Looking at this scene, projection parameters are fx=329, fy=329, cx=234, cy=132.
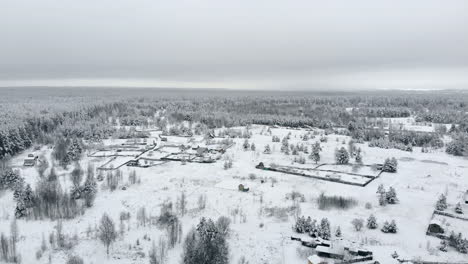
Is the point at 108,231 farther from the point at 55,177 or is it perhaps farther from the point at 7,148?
the point at 7,148

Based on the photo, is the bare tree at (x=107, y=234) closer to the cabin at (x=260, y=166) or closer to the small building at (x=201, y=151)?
the cabin at (x=260, y=166)

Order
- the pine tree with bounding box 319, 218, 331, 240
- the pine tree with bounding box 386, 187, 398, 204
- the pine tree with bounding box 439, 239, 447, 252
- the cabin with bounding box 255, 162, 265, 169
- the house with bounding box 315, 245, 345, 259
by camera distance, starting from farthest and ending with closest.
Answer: the cabin with bounding box 255, 162, 265, 169
the pine tree with bounding box 386, 187, 398, 204
the pine tree with bounding box 319, 218, 331, 240
the pine tree with bounding box 439, 239, 447, 252
the house with bounding box 315, 245, 345, 259

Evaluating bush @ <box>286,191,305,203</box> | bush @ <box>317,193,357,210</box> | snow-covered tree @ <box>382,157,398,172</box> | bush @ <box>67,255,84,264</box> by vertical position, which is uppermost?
snow-covered tree @ <box>382,157,398,172</box>

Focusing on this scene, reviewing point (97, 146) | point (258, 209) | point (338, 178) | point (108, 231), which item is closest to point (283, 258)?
point (258, 209)

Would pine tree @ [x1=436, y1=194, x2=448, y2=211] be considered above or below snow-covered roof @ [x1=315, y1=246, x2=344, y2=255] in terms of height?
above

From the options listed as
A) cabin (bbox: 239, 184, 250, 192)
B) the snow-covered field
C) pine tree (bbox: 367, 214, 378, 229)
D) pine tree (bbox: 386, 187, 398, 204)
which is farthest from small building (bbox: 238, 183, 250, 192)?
pine tree (bbox: 386, 187, 398, 204)

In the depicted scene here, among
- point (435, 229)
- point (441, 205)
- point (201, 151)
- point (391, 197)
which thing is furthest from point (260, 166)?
point (435, 229)

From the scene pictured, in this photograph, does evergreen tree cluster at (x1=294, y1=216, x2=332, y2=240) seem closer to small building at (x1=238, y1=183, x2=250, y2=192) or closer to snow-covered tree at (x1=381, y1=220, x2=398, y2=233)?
snow-covered tree at (x1=381, y1=220, x2=398, y2=233)

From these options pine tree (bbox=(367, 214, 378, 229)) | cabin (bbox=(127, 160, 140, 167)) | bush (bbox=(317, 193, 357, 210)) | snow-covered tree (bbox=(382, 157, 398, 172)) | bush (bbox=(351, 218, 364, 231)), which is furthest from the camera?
cabin (bbox=(127, 160, 140, 167))

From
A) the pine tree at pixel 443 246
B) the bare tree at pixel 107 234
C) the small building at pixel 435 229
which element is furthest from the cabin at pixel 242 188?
the pine tree at pixel 443 246
